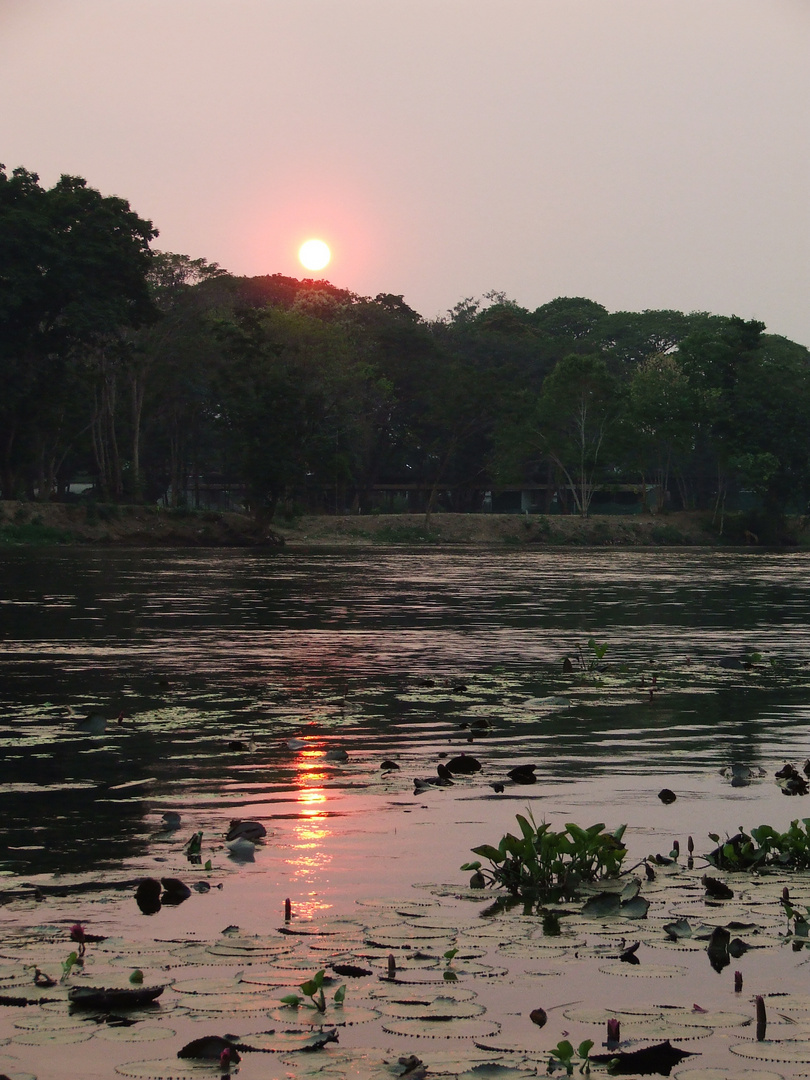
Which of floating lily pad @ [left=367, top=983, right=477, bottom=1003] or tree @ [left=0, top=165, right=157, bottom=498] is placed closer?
floating lily pad @ [left=367, top=983, right=477, bottom=1003]

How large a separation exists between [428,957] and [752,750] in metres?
7.36

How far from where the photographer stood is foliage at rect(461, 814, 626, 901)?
803cm

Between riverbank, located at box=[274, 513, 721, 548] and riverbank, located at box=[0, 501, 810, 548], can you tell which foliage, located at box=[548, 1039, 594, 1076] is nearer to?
riverbank, located at box=[0, 501, 810, 548]

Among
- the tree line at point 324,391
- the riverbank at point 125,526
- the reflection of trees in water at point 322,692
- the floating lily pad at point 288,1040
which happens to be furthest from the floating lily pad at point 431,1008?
the riverbank at point 125,526

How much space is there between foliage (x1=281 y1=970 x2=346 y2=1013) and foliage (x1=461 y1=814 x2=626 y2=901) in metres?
2.07

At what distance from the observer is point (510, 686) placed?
1861cm

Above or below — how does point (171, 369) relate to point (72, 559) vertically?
above

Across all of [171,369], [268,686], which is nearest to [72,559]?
[171,369]

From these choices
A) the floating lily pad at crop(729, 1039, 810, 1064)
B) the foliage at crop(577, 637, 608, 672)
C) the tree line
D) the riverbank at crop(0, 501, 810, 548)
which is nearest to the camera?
the floating lily pad at crop(729, 1039, 810, 1064)

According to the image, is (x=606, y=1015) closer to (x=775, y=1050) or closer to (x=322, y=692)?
(x=775, y=1050)

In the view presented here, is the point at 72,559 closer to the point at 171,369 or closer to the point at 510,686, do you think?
the point at 171,369

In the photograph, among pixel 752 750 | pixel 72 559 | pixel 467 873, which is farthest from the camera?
pixel 72 559

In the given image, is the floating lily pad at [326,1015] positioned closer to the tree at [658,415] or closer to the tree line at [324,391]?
the tree line at [324,391]

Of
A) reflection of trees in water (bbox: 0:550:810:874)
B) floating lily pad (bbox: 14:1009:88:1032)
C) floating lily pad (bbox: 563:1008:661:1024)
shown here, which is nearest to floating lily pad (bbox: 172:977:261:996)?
floating lily pad (bbox: 14:1009:88:1032)
